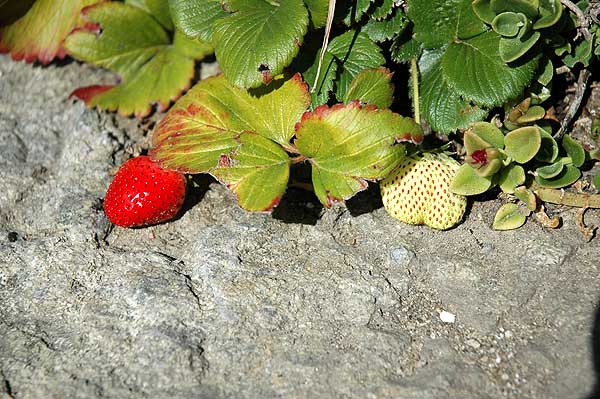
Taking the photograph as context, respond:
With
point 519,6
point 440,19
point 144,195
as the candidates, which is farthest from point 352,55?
point 144,195

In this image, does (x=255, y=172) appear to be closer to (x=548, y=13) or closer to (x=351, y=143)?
(x=351, y=143)

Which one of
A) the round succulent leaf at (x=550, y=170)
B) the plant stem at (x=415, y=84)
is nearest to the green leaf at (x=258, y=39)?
the plant stem at (x=415, y=84)

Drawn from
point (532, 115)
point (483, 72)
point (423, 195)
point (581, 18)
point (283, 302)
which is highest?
point (581, 18)

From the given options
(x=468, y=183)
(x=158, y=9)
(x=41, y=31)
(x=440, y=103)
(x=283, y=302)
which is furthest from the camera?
(x=41, y=31)

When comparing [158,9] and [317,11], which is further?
[158,9]

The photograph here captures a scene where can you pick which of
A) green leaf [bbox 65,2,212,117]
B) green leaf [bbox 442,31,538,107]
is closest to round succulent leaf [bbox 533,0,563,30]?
green leaf [bbox 442,31,538,107]

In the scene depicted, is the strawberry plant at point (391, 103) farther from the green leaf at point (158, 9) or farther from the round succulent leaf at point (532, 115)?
the green leaf at point (158, 9)

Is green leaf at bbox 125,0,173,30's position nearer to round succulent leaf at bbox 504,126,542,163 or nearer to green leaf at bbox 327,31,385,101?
green leaf at bbox 327,31,385,101

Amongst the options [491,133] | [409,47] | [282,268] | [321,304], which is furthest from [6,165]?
[491,133]
